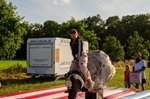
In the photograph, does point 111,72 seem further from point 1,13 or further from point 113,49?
point 113,49

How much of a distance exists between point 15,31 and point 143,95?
46.5 ft

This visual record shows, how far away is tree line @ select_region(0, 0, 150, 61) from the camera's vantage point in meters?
19.5

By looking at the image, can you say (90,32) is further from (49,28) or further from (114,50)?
(49,28)

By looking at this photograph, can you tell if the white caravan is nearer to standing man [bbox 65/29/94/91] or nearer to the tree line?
the tree line

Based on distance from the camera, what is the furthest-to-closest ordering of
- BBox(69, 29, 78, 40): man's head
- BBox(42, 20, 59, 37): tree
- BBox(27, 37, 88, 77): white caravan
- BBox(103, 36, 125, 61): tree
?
BBox(42, 20, 59, 37): tree → BBox(103, 36, 125, 61): tree → BBox(27, 37, 88, 77): white caravan → BBox(69, 29, 78, 40): man's head

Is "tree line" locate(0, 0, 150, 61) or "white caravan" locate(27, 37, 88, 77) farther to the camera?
"tree line" locate(0, 0, 150, 61)

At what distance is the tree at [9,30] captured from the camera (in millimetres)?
19141

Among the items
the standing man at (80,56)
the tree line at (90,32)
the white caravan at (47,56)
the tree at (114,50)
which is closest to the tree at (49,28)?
the tree line at (90,32)

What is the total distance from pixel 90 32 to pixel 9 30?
10.7 metres

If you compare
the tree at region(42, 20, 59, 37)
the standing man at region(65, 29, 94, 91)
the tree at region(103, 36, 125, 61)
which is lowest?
the standing man at region(65, 29, 94, 91)

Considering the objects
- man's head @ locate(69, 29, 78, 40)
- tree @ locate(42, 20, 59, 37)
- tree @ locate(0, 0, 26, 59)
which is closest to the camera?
man's head @ locate(69, 29, 78, 40)

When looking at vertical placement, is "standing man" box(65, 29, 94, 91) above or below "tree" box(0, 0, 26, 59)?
below

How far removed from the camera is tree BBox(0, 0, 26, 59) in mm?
19141

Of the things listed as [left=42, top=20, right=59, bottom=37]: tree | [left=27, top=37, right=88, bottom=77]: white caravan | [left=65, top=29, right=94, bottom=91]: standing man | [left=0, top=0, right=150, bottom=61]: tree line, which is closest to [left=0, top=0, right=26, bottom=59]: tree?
[left=0, top=0, right=150, bottom=61]: tree line
